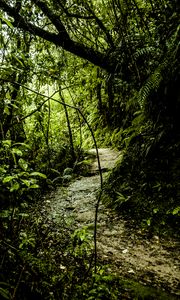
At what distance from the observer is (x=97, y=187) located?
274 inches

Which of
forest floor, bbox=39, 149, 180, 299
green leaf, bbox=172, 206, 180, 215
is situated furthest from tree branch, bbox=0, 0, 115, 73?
green leaf, bbox=172, 206, 180, 215

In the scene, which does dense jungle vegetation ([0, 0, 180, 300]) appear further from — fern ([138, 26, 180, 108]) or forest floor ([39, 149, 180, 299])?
forest floor ([39, 149, 180, 299])

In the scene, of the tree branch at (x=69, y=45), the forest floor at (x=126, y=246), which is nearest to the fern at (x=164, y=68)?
the tree branch at (x=69, y=45)

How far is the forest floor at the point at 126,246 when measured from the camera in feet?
10.5

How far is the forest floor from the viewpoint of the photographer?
320 centimetres

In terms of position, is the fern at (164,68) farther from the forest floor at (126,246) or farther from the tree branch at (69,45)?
the forest floor at (126,246)

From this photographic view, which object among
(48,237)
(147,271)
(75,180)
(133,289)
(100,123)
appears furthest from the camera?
(100,123)

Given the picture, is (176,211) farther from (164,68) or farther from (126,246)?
(164,68)

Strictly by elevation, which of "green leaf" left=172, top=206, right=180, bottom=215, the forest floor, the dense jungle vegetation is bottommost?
the forest floor

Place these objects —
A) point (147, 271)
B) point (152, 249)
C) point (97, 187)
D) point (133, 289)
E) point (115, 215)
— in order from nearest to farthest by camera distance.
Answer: point (133, 289)
point (147, 271)
point (152, 249)
point (115, 215)
point (97, 187)

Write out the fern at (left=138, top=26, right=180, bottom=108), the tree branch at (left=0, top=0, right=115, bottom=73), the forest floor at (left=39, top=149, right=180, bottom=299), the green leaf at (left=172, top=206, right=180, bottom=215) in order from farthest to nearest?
the tree branch at (left=0, top=0, right=115, bottom=73), the fern at (left=138, top=26, right=180, bottom=108), the green leaf at (left=172, top=206, right=180, bottom=215), the forest floor at (left=39, top=149, right=180, bottom=299)

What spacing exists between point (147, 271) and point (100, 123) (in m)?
9.54

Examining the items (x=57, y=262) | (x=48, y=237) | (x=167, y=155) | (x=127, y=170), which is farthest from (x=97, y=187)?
(x=57, y=262)

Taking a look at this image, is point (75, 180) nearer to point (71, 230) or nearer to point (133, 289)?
point (71, 230)
